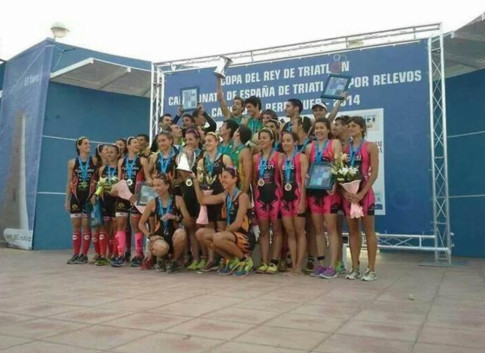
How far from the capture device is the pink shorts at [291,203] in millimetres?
5594

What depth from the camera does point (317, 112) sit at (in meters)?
6.37

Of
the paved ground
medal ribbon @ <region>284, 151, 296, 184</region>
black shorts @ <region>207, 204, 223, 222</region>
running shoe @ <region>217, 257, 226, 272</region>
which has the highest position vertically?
medal ribbon @ <region>284, 151, 296, 184</region>

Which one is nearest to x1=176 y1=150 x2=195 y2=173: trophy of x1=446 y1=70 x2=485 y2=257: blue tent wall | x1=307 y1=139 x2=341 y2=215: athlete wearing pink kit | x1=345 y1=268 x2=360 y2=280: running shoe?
x1=307 y1=139 x2=341 y2=215: athlete wearing pink kit

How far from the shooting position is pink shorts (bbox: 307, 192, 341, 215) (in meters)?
5.48

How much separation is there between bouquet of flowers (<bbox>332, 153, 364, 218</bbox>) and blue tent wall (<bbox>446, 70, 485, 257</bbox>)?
413 centimetres

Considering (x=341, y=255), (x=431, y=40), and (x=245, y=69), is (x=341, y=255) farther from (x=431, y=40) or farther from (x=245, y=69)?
(x=245, y=69)

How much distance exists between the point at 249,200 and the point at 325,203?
34.4 inches

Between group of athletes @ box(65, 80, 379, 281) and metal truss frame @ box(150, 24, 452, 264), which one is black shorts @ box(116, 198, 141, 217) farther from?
metal truss frame @ box(150, 24, 452, 264)

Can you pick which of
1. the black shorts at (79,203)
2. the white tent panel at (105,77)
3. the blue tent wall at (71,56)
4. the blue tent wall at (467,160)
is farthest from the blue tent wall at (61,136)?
the blue tent wall at (467,160)

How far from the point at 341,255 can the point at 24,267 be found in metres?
4.20

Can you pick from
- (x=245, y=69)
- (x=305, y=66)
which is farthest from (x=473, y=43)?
(x=245, y=69)

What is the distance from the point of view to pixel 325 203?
5.51m

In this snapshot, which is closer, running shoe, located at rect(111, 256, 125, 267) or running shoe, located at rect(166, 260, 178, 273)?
running shoe, located at rect(166, 260, 178, 273)

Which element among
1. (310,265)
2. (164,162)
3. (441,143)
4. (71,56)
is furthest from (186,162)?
(71,56)
